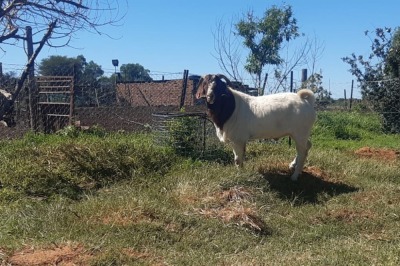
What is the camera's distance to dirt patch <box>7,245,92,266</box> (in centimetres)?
421

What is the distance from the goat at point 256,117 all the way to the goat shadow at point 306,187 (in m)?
0.25

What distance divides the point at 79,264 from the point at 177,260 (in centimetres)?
86

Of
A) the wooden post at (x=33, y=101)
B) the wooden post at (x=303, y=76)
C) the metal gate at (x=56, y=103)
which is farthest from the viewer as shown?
the wooden post at (x=303, y=76)

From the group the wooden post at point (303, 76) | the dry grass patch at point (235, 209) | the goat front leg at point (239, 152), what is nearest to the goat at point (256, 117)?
the goat front leg at point (239, 152)

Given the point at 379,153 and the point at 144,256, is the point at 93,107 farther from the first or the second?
the point at 144,256

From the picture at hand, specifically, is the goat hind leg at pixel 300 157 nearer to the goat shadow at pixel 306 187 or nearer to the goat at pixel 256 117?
the goat at pixel 256 117

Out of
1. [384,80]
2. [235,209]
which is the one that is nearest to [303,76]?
[384,80]

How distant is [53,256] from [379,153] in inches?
314

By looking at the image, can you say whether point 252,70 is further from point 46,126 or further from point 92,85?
point 46,126

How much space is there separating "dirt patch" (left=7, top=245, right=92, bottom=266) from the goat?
393cm

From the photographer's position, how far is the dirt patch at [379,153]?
10.1 metres

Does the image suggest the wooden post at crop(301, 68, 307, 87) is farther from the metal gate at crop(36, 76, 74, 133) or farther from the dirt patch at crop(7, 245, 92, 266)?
the dirt patch at crop(7, 245, 92, 266)

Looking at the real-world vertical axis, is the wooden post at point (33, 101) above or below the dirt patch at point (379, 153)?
above

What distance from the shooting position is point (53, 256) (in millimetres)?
4316
